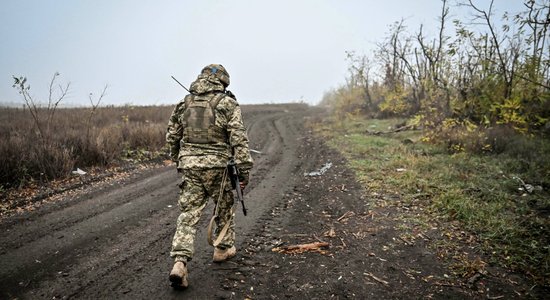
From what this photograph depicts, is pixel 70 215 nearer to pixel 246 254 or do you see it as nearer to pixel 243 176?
pixel 246 254

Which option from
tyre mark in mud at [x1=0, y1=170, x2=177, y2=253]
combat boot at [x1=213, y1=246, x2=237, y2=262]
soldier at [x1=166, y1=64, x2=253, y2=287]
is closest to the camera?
soldier at [x1=166, y1=64, x2=253, y2=287]

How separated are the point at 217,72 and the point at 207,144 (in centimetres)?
85

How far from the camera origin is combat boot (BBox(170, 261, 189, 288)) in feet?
9.79

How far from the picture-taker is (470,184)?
244 inches

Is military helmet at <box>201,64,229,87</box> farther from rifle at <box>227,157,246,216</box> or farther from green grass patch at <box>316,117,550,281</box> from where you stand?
green grass patch at <box>316,117,550,281</box>

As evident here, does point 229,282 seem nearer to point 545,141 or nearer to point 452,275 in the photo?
point 452,275

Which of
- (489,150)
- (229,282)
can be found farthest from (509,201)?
(229,282)

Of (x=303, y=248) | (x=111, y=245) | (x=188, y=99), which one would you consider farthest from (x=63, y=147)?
(x=303, y=248)

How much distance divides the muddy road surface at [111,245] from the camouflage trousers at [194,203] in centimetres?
43

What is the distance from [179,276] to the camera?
2984mm

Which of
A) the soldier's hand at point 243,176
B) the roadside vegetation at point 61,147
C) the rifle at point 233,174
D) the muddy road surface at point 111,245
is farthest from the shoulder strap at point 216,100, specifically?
the roadside vegetation at point 61,147

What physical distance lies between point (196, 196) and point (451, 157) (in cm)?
783

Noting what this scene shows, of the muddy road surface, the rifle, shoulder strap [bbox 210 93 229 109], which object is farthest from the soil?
shoulder strap [bbox 210 93 229 109]

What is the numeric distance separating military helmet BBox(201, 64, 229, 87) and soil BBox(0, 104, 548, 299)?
2.22 metres
